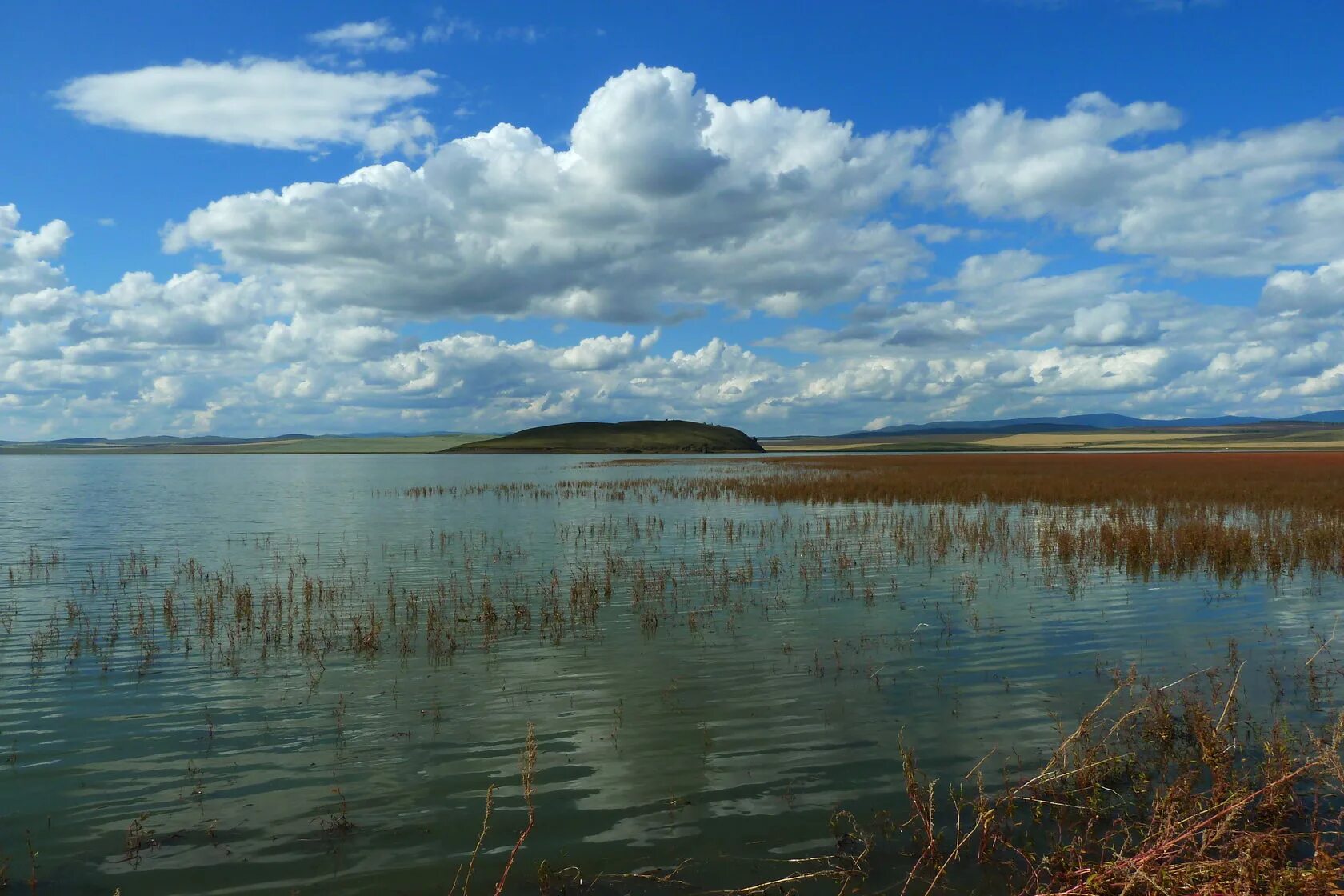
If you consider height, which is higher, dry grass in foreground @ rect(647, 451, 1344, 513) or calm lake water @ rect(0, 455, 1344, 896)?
dry grass in foreground @ rect(647, 451, 1344, 513)

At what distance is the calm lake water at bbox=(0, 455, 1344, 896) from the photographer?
7746mm

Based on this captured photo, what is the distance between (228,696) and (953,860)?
1045 cm

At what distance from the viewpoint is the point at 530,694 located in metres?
12.2

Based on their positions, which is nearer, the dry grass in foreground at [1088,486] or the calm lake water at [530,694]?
the calm lake water at [530,694]

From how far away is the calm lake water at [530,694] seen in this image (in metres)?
7.75

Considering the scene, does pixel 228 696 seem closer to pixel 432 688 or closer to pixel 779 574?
pixel 432 688

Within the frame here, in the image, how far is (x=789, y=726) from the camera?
10570 millimetres

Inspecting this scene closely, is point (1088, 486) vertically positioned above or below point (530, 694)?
above

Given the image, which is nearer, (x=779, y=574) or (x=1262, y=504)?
(x=779, y=574)

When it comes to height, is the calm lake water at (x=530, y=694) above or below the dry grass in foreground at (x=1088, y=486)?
below

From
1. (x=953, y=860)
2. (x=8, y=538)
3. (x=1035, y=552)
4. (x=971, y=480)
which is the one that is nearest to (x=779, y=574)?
(x=1035, y=552)

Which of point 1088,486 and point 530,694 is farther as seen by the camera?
point 1088,486

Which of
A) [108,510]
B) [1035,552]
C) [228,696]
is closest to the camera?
[228,696]

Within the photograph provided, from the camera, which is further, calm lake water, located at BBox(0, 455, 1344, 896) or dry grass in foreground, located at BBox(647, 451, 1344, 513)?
dry grass in foreground, located at BBox(647, 451, 1344, 513)
